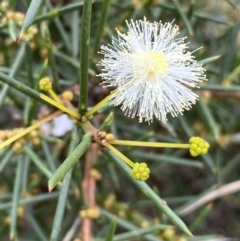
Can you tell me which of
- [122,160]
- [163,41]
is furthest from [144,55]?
[122,160]

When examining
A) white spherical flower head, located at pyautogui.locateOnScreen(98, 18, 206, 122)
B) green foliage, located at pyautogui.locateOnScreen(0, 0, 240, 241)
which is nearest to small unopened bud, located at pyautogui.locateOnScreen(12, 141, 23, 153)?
green foliage, located at pyautogui.locateOnScreen(0, 0, 240, 241)

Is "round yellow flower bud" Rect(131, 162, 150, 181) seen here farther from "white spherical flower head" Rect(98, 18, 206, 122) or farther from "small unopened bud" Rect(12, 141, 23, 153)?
"small unopened bud" Rect(12, 141, 23, 153)

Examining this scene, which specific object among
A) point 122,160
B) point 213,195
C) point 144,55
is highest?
point 144,55

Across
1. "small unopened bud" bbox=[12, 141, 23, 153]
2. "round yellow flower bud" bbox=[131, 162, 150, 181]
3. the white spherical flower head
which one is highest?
the white spherical flower head

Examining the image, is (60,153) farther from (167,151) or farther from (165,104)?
(165,104)

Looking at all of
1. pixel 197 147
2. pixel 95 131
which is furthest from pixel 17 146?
pixel 197 147

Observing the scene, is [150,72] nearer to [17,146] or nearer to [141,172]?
[141,172]

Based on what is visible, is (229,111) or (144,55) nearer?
(144,55)
